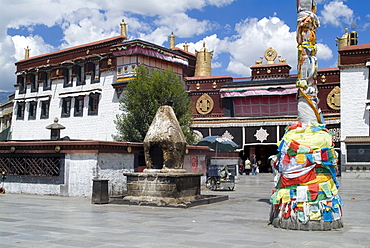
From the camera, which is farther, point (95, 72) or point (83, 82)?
point (83, 82)

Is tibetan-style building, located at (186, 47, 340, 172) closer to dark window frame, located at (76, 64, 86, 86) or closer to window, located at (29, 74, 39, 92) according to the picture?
dark window frame, located at (76, 64, 86, 86)

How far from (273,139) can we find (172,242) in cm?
3031

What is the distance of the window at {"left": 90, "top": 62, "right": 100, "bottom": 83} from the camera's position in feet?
129

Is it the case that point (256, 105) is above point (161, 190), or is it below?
above

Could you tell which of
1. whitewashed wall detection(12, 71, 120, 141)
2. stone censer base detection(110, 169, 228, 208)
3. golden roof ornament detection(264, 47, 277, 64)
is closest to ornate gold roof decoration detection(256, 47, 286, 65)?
golden roof ornament detection(264, 47, 277, 64)

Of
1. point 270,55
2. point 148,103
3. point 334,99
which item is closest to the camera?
point 148,103

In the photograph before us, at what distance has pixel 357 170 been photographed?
32188mm

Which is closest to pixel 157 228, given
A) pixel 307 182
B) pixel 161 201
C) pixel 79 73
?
pixel 307 182

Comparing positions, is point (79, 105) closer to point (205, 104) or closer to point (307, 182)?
point (205, 104)

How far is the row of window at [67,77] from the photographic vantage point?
3984cm

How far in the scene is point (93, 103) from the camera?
3969cm

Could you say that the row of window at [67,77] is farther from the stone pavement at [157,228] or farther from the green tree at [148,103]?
the stone pavement at [157,228]

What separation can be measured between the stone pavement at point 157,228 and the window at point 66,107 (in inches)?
1144

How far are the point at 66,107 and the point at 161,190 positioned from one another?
1210 inches
